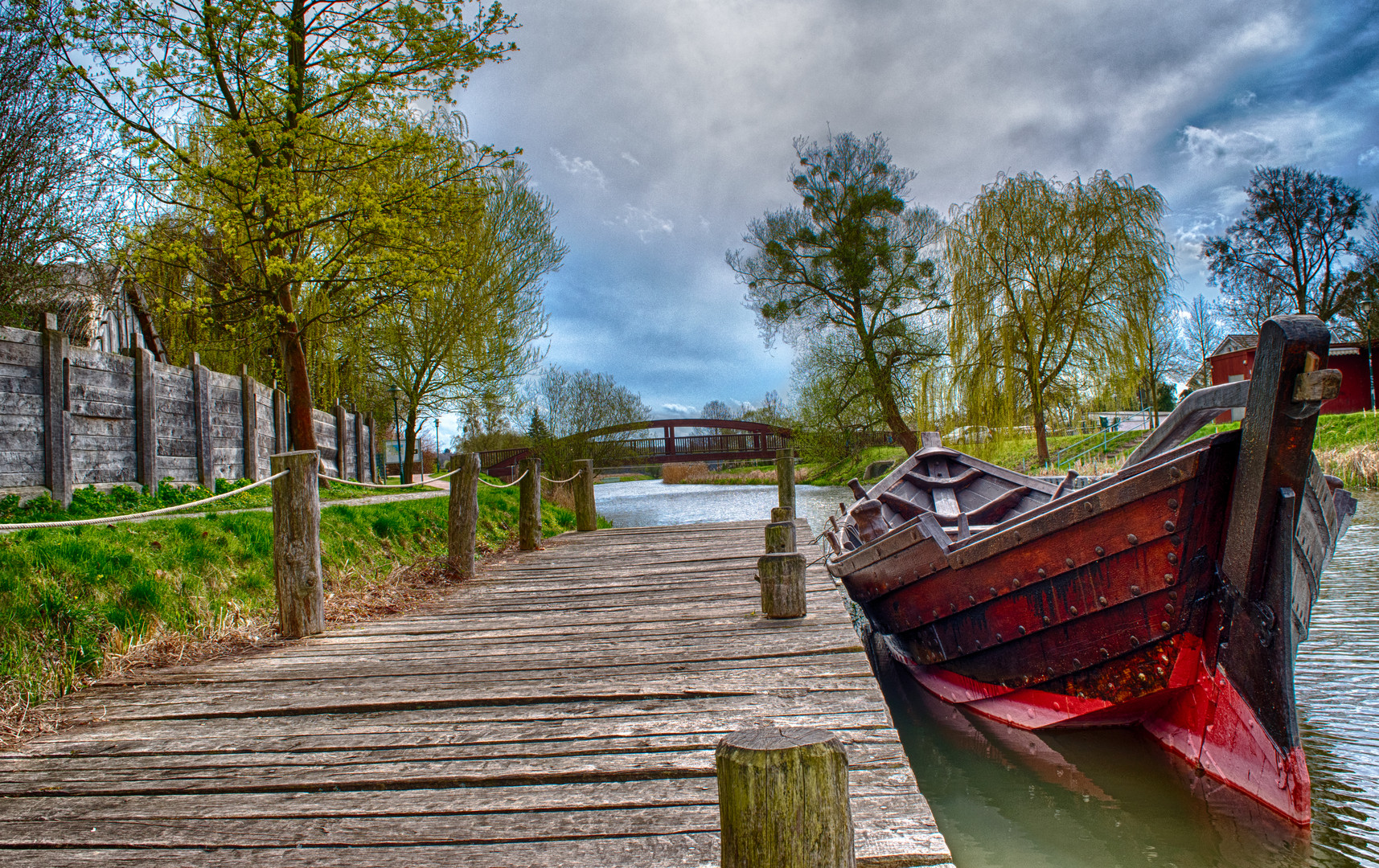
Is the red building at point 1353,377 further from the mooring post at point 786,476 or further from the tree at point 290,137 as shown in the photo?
the tree at point 290,137

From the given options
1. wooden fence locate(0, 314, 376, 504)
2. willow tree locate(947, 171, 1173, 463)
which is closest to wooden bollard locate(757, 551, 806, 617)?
wooden fence locate(0, 314, 376, 504)

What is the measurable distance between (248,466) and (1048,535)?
30.8 ft

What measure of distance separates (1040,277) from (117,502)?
13.3 metres

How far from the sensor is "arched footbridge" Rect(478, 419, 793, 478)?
22797 millimetres

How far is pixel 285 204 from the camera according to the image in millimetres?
8070

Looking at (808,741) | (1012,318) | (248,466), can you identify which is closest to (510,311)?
(248,466)

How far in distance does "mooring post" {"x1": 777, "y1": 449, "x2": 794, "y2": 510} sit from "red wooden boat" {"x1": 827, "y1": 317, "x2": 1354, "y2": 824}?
476 cm

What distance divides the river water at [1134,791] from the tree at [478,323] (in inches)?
498

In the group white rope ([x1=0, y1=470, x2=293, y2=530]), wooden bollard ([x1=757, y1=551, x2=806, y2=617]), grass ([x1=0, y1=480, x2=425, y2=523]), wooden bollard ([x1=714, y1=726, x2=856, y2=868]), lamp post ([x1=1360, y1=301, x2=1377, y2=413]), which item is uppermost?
lamp post ([x1=1360, y1=301, x2=1377, y2=413])

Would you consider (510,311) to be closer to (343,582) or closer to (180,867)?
(343,582)

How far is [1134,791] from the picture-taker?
3334mm

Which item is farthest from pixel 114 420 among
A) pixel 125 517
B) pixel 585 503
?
pixel 585 503

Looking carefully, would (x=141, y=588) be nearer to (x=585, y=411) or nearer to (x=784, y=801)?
(x=784, y=801)

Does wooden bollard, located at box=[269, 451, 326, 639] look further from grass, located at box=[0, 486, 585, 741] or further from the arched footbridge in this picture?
the arched footbridge
